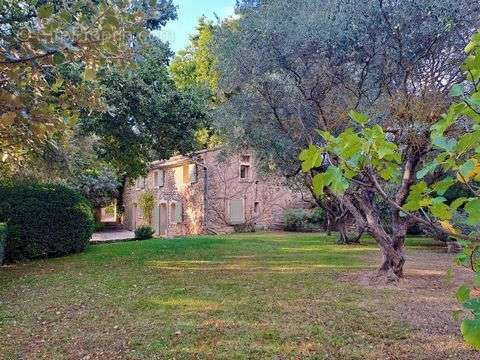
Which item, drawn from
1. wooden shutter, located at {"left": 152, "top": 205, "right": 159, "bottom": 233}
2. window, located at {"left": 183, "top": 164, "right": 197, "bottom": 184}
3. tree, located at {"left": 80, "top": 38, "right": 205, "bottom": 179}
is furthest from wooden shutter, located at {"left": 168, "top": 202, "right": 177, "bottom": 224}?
tree, located at {"left": 80, "top": 38, "right": 205, "bottom": 179}

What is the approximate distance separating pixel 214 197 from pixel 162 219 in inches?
218

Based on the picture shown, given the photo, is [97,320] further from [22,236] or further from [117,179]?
[117,179]

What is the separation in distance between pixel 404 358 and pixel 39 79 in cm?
433

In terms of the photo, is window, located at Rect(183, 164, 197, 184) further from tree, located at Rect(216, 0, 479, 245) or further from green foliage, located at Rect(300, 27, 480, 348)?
green foliage, located at Rect(300, 27, 480, 348)

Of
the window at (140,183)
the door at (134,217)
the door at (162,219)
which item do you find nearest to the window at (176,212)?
the door at (162,219)

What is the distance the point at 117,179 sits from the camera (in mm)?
27688

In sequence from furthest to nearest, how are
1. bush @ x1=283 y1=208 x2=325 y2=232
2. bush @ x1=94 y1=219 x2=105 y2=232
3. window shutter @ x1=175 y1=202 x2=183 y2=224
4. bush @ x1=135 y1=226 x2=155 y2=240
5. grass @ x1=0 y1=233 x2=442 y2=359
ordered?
1. bush @ x1=94 y1=219 x2=105 y2=232
2. window shutter @ x1=175 y1=202 x2=183 y2=224
3. bush @ x1=283 y1=208 x2=325 y2=232
4. bush @ x1=135 y1=226 x2=155 y2=240
5. grass @ x1=0 y1=233 x2=442 y2=359

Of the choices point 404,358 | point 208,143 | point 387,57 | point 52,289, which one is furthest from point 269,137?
point 208,143

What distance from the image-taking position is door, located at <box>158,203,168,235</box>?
83.0 feet

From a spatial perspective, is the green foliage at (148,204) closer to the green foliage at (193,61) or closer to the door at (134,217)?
the door at (134,217)

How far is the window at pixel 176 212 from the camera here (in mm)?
23125

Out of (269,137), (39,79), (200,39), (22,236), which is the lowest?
(22,236)

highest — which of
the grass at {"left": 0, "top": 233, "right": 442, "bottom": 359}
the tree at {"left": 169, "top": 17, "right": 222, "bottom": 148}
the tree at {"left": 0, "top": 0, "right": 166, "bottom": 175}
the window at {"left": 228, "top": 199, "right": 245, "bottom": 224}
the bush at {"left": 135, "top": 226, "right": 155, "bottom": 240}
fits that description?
the tree at {"left": 169, "top": 17, "right": 222, "bottom": 148}

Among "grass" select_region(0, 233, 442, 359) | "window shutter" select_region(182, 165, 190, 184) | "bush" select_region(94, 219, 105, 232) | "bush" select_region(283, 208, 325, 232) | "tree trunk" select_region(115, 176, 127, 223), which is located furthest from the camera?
"tree trunk" select_region(115, 176, 127, 223)
